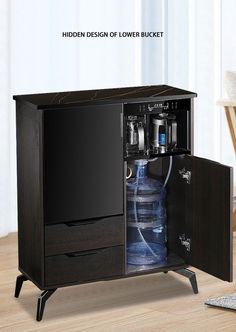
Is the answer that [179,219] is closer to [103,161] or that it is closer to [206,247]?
[206,247]

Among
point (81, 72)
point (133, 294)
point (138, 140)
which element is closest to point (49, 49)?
point (81, 72)

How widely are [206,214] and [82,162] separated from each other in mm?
506

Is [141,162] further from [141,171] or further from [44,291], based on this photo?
[44,291]

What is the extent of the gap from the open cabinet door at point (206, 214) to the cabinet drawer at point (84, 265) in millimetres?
277

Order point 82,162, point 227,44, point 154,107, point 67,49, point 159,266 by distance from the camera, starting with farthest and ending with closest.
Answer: point 227,44 → point 67,49 → point 159,266 → point 154,107 → point 82,162

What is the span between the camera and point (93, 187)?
3.28 metres

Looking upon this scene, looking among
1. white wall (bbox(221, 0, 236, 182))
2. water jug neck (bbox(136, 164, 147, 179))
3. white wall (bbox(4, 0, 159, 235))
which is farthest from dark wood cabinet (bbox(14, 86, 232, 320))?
white wall (bbox(221, 0, 236, 182))

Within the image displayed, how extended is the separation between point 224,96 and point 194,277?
5.76ft

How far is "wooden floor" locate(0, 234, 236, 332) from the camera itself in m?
3.20

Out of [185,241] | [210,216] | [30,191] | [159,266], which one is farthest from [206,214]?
[30,191]

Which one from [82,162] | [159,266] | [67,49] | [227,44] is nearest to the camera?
[82,162]

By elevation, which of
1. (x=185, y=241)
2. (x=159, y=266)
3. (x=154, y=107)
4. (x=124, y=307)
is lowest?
(x=124, y=307)

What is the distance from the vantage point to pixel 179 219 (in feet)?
11.5

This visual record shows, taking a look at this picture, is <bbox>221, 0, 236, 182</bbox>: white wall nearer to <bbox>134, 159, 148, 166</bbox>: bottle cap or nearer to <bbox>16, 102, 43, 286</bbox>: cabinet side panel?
<bbox>134, 159, 148, 166</bbox>: bottle cap
